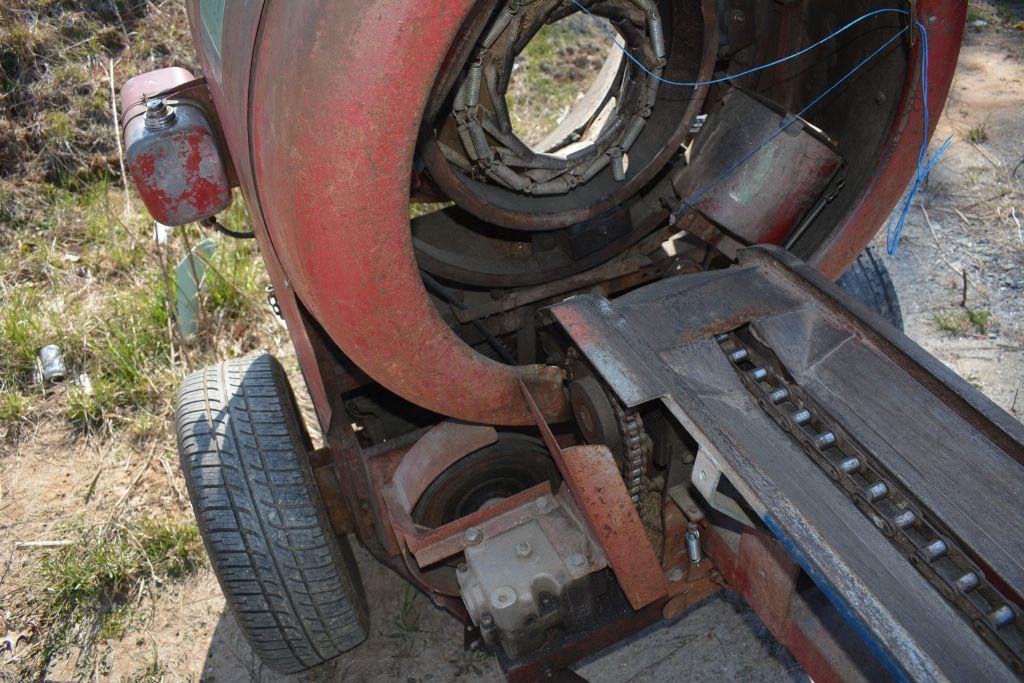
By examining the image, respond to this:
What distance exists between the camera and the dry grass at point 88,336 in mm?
2664

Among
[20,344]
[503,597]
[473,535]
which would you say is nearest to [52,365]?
[20,344]

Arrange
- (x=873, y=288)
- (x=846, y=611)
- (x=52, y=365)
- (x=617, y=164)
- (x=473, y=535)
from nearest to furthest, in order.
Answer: (x=846, y=611), (x=473, y=535), (x=617, y=164), (x=873, y=288), (x=52, y=365)

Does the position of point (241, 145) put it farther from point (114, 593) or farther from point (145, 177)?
point (114, 593)

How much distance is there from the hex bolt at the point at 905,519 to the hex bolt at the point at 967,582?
121mm

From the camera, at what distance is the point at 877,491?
147 cm

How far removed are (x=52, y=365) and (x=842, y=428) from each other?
10.5 feet

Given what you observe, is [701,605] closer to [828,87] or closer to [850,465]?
[850,465]

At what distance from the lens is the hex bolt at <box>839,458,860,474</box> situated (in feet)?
Result: 4.99

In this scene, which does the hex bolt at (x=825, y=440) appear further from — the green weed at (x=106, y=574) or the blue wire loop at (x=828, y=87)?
the green weed at (x=106, y=574)

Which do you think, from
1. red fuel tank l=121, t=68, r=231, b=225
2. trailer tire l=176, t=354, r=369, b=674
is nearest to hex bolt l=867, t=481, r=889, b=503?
trailer tire l=176, t=354, r=369, b=674

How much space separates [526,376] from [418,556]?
488 mm

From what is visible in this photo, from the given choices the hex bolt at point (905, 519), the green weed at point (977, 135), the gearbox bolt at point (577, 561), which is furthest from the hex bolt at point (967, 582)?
the green weed at point (977, 135)

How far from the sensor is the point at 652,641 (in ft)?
7.68

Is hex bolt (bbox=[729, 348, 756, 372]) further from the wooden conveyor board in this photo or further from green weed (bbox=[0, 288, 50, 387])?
green weed (bbox=[0, 288, 50, 387])
